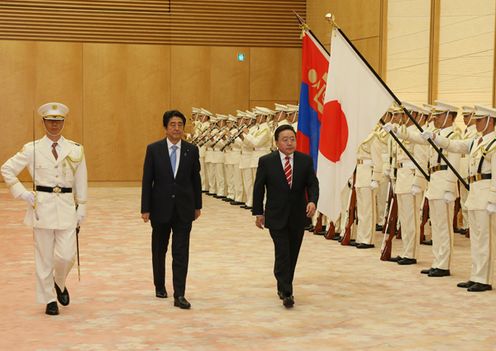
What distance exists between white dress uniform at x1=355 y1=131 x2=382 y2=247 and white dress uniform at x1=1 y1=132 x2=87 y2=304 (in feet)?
15.5

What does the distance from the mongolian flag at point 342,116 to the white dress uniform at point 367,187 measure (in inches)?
75.7

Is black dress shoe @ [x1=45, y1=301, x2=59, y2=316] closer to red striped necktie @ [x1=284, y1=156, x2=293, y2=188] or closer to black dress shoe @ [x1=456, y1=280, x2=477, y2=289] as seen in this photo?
red striped necktie @ [x1=284, y1=156, x2=293, y2=188]

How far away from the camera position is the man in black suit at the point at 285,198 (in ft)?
22.8

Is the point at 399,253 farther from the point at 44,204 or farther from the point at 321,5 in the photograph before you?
the point at 321,5

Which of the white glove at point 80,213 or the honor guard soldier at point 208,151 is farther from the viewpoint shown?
the honor guard soldier at point 208,151

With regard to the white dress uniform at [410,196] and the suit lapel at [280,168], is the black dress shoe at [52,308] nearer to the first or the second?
the suit lapel at [280,168]

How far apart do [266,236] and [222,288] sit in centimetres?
367

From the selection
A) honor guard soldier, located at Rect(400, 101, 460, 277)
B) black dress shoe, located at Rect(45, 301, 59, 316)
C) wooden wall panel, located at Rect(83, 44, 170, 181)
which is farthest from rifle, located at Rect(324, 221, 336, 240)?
wooden wall panel, located at Rect(83, 44, 170, 181)

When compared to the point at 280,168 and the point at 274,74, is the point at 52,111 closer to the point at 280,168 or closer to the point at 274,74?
the point at 280,168

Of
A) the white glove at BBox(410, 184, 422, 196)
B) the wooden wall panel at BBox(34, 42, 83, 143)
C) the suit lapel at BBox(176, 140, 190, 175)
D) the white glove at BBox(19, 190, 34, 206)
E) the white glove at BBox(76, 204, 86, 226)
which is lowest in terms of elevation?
the white glove at BBox(76, 204, 86, 226)

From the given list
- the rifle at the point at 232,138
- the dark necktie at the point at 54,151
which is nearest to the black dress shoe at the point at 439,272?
the dark necktie at the point at 54,151

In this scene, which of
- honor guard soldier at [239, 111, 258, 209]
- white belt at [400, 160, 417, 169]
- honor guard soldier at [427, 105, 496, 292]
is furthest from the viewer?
honor guard soldier at [239, 111, 258, 209]

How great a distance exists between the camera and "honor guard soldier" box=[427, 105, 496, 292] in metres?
7.71

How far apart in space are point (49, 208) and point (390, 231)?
4.25m
